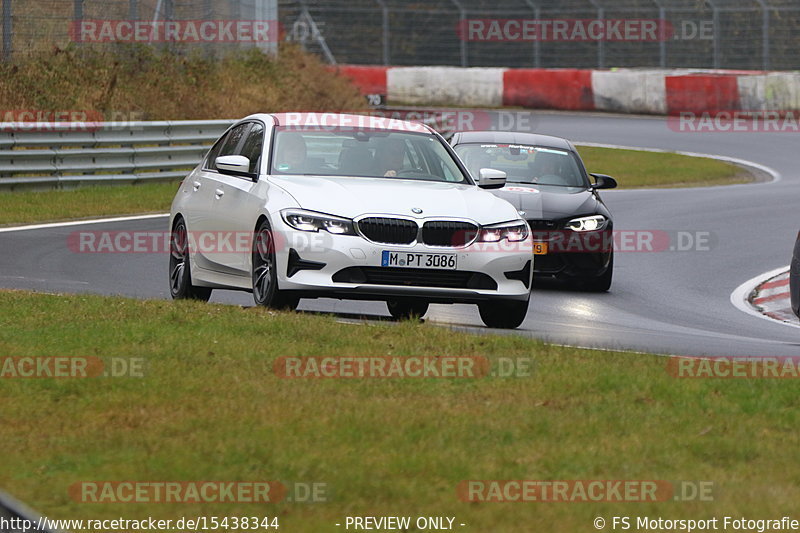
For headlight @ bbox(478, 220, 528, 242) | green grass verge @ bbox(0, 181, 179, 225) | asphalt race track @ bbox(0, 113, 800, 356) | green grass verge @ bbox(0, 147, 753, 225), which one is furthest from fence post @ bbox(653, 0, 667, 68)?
headlight @ bbox(478, 220, 528, 242)

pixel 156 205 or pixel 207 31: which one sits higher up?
pixel 207 31

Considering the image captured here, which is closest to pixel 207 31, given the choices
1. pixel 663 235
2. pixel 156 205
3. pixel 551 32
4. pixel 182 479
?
pixel 156 205

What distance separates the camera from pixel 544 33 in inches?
1801

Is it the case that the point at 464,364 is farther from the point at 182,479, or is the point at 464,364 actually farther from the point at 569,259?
the point at 569,259

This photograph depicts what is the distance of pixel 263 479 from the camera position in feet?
18.7

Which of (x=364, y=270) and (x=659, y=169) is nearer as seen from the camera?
(x=364, y=270)

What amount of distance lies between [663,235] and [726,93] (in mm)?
20539

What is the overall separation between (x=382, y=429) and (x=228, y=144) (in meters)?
6.08

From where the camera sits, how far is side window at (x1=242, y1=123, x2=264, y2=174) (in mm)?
11180

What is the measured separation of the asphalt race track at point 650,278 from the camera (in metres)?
11.0
